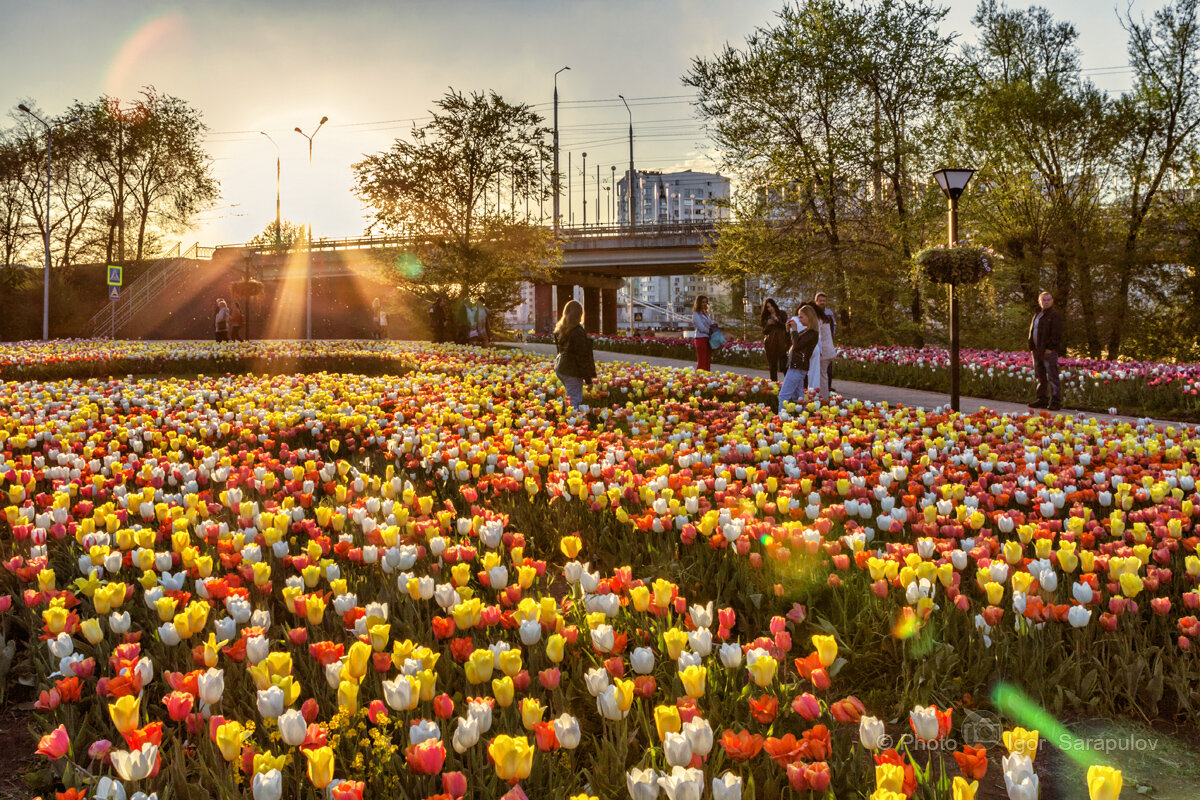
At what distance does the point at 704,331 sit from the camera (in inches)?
586

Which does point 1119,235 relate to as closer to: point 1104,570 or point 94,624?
point 1104,570

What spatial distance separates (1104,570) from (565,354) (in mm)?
7261

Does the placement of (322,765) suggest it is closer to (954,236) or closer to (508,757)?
(508,757)

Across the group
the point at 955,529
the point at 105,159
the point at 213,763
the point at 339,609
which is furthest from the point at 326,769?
the point at 105,159

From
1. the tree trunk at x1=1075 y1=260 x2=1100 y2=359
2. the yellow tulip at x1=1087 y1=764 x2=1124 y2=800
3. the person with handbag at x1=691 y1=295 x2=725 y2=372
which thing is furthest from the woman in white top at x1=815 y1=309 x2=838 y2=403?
the tree trunk at x1=1075 y1=260 x2=1100 y2=359

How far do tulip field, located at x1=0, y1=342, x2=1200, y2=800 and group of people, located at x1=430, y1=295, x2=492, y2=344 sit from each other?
20.5m

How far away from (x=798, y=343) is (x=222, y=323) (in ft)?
84.5

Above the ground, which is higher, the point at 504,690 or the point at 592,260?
the point at 592,260

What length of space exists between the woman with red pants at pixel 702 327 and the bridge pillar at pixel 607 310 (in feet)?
167

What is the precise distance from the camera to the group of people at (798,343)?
1063 cm

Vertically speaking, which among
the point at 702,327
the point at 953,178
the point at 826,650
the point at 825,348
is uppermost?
the point at 953,178

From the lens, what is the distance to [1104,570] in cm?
377

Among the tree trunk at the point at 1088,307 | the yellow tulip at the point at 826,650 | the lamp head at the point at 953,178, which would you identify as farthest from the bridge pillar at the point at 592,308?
the yellow tulip at the point at 826,650

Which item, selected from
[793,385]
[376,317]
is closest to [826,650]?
[793,385]
